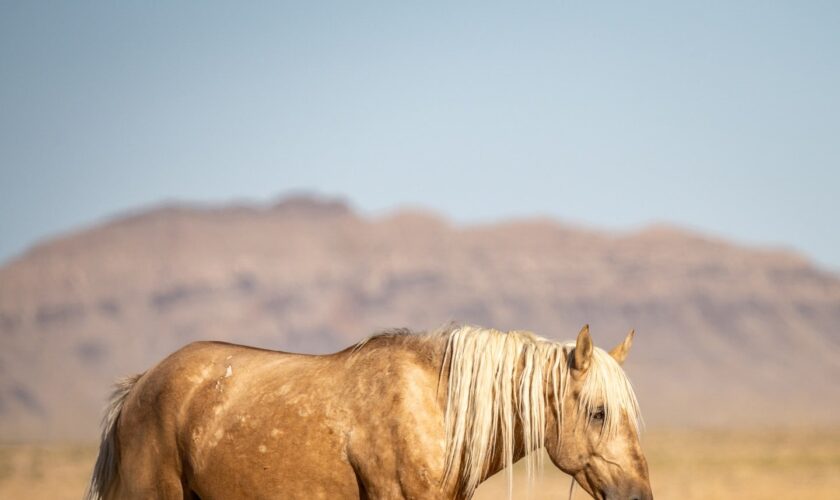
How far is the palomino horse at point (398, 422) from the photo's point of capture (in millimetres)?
5176

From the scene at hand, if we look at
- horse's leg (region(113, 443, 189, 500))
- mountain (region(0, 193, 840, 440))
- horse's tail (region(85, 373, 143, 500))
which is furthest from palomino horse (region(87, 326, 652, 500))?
mountain (region(0, 193, 840, 440))

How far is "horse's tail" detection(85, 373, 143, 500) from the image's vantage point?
19.8 feet

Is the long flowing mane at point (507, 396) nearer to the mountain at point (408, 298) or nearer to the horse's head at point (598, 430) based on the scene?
the horse's head at point (598, 430)

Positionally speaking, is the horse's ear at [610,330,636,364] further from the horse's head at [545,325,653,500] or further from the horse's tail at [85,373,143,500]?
the horse's tail at [85,373,143,500]

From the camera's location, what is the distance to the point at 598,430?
17.3 feet

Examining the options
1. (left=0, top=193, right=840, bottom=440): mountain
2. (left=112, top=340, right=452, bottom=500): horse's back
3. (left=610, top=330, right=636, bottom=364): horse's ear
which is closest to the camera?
(left=112, top=340, right=452, bottom=500): horse's back

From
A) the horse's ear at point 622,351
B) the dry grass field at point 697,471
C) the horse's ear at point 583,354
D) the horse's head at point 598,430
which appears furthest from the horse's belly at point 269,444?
the dry grass field at point 697,471

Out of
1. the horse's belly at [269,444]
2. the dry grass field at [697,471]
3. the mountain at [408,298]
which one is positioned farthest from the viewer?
the mountain at [408,298]

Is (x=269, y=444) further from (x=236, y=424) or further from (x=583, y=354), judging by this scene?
(x=583, y=354)

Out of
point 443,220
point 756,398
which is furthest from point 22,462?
point 443,220

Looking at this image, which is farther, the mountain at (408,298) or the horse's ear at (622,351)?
the mountain at (408,298)

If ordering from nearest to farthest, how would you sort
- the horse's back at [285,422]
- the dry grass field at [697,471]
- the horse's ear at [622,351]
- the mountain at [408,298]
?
the horse's back at [285,422], the horse's ear at [622,351], the dry grass field at [697,471], the mountain at [408,298]

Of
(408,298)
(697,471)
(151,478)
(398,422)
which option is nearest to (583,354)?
(398,422)

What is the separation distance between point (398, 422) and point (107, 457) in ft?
6.19
